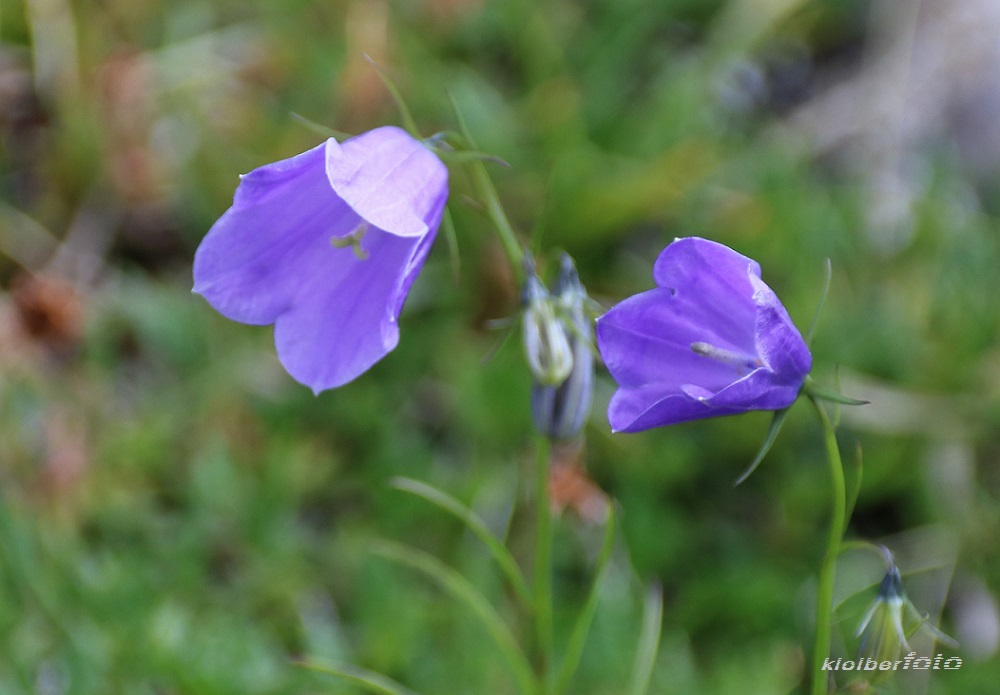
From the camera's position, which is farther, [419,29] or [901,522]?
[419,29]

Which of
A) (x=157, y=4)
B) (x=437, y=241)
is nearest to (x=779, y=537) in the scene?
(x=437, y=241)

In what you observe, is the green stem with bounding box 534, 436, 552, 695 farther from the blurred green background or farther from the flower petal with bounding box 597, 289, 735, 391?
the blurred green background

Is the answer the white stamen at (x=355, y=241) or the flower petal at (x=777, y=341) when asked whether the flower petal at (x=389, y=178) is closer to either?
the white stamen at (x=355, y=241)

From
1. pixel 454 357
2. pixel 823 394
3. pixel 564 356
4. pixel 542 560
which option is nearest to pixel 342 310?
pixel 564 356

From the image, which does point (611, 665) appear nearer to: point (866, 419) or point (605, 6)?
point (866, 419)

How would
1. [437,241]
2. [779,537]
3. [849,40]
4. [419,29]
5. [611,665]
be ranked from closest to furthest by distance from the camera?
1. [611,665]
2. [779,537]
3. [437,241]
4. [419,29]
5. [849,40]

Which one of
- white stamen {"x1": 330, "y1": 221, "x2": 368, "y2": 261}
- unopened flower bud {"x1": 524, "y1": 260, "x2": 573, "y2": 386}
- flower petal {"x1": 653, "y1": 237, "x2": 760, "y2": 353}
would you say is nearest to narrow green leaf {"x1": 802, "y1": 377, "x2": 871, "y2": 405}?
flower petal {"x1": 653, "y1": 237, "x2": 760, "y2": 353}
